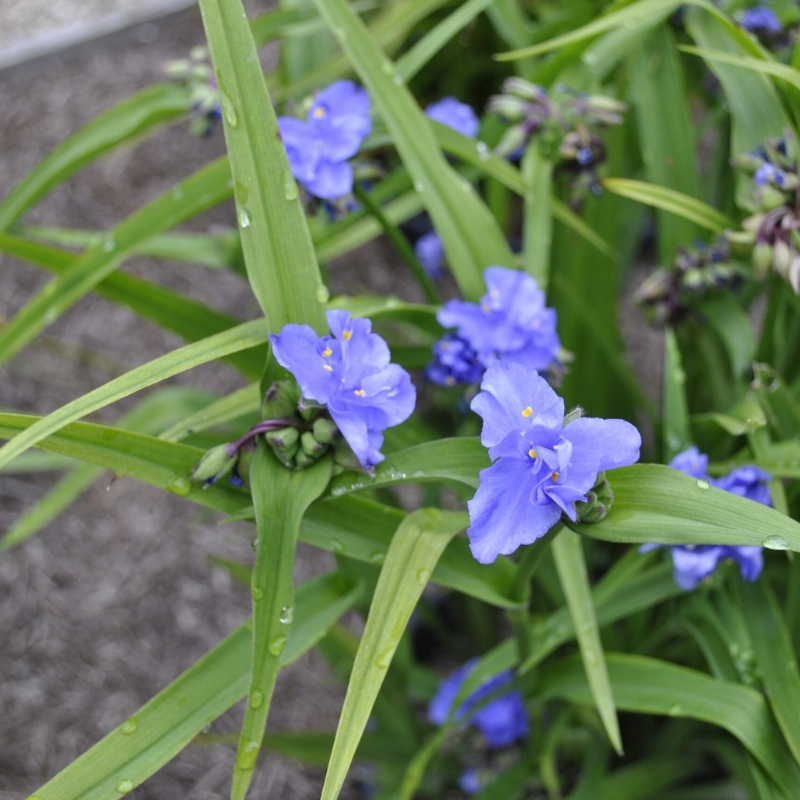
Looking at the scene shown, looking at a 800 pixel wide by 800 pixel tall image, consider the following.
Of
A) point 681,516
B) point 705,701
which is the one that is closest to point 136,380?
point 681,516

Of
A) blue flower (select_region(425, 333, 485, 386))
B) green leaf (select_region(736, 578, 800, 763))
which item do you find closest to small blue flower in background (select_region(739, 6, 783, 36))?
blue flower (select_region(425, 333, 485, 386))

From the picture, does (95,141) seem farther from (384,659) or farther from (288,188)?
(384,659)

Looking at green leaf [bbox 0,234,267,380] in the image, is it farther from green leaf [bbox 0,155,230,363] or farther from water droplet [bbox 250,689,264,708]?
water droplet [bbox 250,689,264,708]

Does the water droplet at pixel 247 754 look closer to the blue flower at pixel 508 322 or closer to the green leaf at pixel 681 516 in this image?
the green leaf at pixel 681 516

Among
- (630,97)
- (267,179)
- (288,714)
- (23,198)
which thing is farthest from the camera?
(288,714)

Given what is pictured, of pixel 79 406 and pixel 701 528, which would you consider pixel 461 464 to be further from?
pixel 79 406

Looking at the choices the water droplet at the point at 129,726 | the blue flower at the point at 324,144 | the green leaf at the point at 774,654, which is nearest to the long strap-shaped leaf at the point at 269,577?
the water droplet at the point at 129,726

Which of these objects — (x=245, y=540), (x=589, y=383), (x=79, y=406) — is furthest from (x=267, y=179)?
(x=245, y=540)
